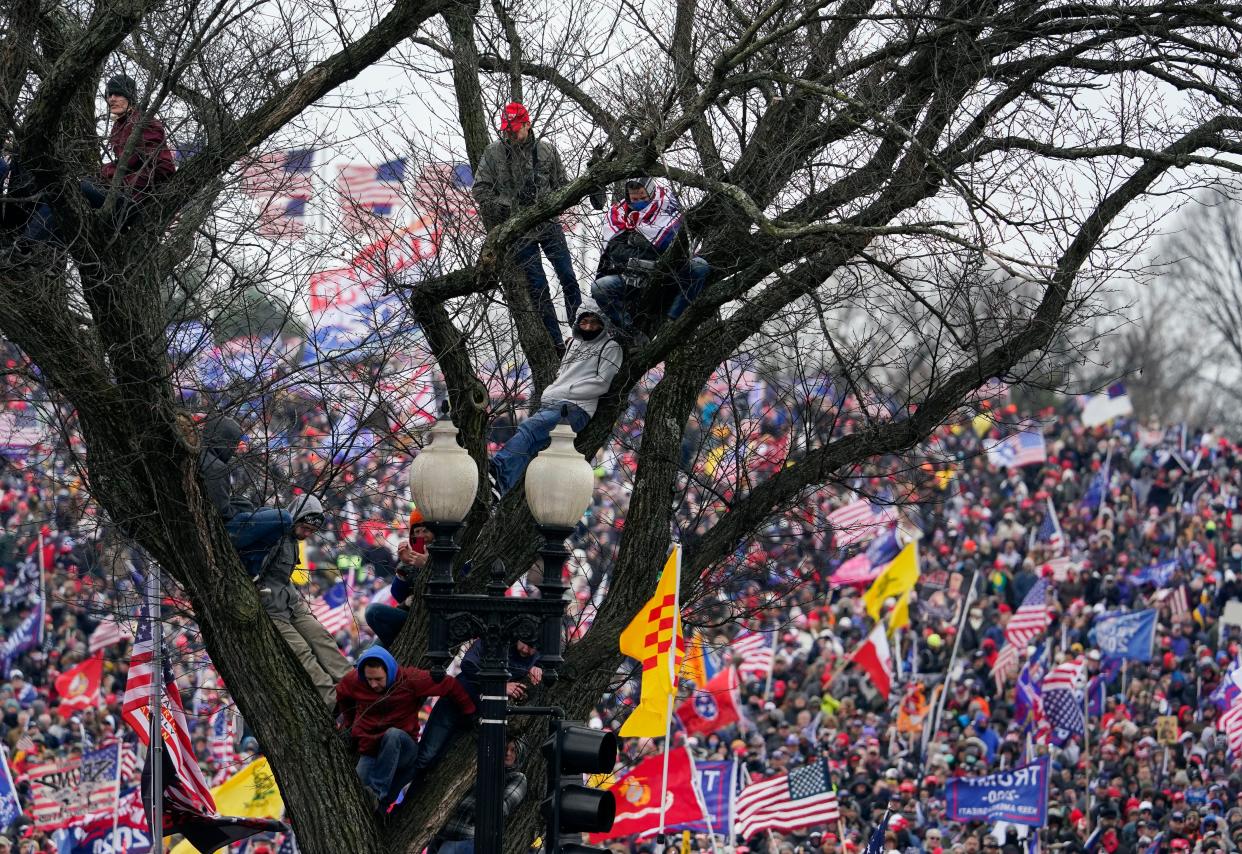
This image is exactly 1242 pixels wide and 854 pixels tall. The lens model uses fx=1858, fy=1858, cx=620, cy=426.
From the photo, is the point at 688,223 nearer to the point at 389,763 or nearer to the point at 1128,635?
the point at 389,763

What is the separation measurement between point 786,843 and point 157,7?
12.5 metres

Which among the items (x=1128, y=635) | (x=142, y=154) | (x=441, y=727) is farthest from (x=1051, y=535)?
(x=142, y=154)

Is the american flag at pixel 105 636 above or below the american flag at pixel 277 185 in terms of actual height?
below

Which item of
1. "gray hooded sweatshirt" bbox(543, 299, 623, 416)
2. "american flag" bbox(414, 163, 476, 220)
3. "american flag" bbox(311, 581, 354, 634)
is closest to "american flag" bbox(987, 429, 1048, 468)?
"american flag" bbox(311, 581, 354, 634)

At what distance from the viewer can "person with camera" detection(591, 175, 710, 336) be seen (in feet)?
35.5

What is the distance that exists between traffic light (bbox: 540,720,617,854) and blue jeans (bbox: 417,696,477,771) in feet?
4.23

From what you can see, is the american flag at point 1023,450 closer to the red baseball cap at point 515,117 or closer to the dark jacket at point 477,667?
the red baseball cap at point 515,117

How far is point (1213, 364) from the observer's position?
6975 cm

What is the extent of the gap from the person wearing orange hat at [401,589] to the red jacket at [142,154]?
2514 mm

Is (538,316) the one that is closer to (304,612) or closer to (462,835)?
(304,612)

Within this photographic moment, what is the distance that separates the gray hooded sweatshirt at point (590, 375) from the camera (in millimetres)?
10812

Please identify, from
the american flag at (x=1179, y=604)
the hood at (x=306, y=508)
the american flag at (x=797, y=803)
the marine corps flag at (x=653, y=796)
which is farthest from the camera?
the american flag at (x=1179, y=604)

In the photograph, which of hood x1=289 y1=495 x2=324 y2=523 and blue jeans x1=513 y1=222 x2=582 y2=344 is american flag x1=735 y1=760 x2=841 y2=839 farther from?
hood x1=289 y1=495 x2=324 y2=523

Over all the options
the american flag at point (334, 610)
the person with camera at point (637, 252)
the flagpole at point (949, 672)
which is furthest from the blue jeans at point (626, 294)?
the flagpole at point (949, 672)
